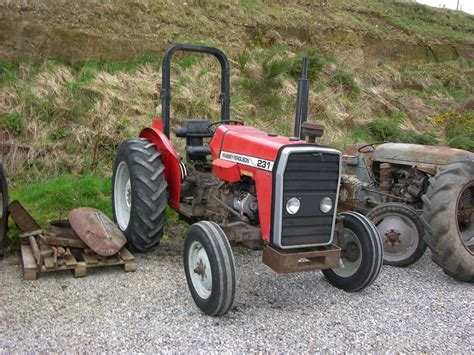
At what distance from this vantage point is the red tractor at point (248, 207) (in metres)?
3.49

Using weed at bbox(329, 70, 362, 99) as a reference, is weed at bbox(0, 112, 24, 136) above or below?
below

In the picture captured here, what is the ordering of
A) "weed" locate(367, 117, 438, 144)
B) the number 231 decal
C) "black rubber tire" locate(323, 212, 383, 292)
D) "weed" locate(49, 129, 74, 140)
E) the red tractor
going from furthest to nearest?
"weed" locate(367, 117, 438, 144), "weed" locate(49, 129, 74, 140), "black rubber tire" locate(323, 212, 383, 292), the number 231 decal, the red tractor

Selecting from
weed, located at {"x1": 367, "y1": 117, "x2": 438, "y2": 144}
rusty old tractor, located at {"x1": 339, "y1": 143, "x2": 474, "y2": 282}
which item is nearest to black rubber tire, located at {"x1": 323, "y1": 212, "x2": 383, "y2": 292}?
rusty old tractor, located at {"x1": 339, "y1": 143, "x2": 474, "y2": 282}

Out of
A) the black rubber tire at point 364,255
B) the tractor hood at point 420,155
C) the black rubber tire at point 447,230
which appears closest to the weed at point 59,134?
the tractor hood at point 420,155

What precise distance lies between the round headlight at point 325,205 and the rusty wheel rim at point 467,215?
1.85m

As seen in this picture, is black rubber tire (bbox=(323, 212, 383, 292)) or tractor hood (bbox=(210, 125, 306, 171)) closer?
tractor hood (bbox=(210, 125, 306, 171))

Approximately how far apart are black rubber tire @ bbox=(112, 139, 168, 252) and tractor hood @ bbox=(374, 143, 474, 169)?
2640 mm

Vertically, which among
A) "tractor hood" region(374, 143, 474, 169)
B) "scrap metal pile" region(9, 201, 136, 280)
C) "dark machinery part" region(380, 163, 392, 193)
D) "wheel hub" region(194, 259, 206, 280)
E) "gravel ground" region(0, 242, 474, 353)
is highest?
"tractor hood" region(374, 143, 474, 169)

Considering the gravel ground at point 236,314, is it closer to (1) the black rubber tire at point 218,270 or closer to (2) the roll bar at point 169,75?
(1) the black rubber tire at point 218,270

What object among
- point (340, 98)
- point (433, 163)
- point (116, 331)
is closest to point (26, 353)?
point (116, 331)

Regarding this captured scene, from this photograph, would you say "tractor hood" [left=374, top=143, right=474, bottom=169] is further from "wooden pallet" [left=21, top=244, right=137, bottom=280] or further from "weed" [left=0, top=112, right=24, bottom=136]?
"weed" [left=0, top=112, right=24, bottom=136]

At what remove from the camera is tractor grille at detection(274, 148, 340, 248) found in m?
3.53

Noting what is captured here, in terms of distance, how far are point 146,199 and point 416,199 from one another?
2886mm

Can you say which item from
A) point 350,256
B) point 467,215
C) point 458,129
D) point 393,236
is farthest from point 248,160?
point 458,129
